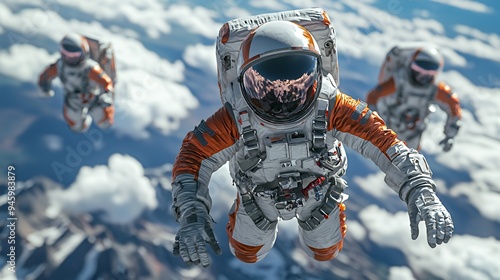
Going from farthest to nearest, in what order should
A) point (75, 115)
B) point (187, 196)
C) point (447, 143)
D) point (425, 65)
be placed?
1. point (75, 115)
2. point (425, 65)
3. point (447, 143)
4. point (187, 196)

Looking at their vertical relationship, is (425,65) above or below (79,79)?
above

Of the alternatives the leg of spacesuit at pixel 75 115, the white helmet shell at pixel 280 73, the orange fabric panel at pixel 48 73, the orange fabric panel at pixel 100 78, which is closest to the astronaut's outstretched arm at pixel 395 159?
the white helmet shell at pixel 280 73

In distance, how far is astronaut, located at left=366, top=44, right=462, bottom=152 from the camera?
11429mm

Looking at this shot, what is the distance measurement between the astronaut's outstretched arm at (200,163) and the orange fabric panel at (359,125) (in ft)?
3.43

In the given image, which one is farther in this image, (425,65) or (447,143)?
(425,65)

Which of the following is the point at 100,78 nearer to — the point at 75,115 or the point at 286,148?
the point at 75,115

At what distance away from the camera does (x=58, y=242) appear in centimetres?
8194

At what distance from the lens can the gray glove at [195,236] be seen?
417 cm

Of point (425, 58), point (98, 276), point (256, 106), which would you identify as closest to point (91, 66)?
point (425, 58)

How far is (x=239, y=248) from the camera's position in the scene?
609 centimetres

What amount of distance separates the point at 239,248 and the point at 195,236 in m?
1.93

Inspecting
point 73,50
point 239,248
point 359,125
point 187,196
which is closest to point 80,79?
point 73,50

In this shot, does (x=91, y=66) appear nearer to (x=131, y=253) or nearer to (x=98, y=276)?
(x=98, y=276)

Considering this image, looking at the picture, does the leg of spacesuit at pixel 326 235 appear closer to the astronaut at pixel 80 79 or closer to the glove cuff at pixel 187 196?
the glove cuff at pixel 187 196
